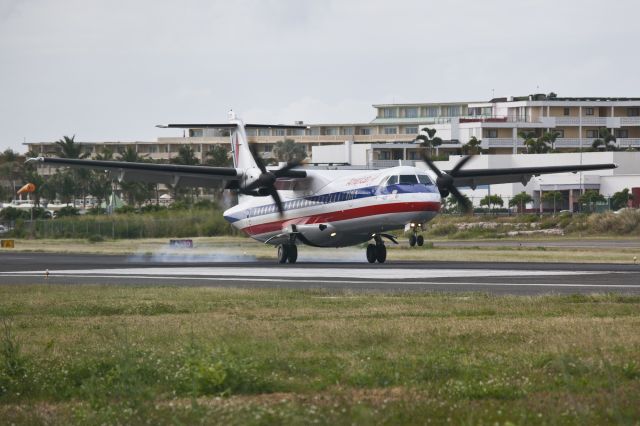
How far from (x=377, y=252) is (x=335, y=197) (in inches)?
120

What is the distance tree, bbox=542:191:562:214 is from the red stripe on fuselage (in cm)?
5524

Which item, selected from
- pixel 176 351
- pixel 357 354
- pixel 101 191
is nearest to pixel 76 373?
pixel 176 351

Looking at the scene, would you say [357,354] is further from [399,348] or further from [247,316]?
[247,316]

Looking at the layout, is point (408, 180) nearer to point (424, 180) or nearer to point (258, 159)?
point (424, 180)

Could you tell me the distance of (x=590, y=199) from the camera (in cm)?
9600

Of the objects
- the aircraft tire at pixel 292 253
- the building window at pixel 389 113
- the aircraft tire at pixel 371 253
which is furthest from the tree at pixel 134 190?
the aircraft tire at pixel 371 253

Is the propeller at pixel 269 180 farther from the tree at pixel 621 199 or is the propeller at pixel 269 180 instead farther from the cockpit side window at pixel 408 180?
the tree at pixel 621 199

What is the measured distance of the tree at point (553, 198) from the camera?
334 feet

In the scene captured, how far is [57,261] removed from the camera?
52.9 meters

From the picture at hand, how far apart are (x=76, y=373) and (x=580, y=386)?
6.59 meters

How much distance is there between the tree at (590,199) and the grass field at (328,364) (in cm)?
7278

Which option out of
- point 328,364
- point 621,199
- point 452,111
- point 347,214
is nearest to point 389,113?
point 452,111

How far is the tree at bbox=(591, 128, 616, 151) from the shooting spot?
437 feet

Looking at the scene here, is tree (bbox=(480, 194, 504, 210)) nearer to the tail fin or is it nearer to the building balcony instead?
the building balcony
